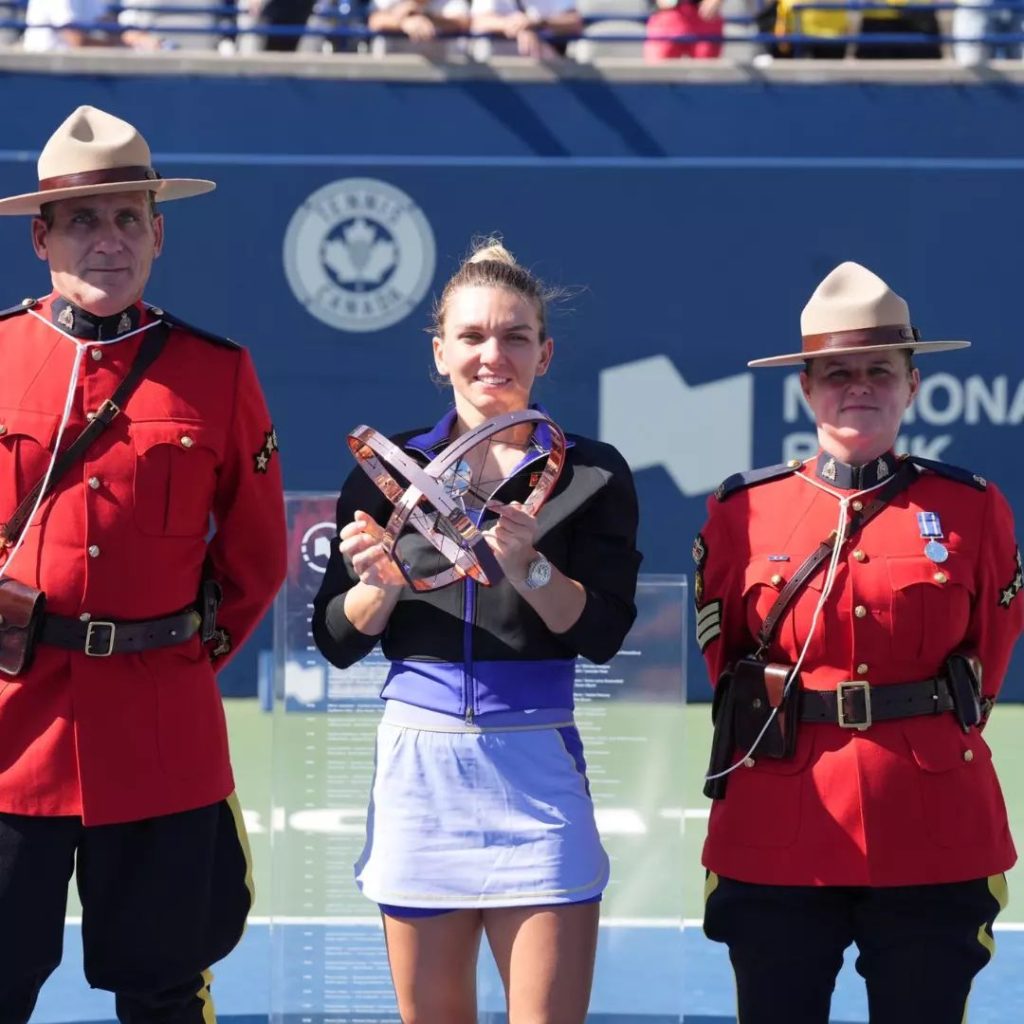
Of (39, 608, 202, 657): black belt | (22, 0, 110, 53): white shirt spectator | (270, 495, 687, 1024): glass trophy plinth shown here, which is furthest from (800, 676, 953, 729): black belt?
(22, 0, 110, 53): white shirt spectator

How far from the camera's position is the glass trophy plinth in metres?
4.82

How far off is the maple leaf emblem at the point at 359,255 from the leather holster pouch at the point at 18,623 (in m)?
6.65

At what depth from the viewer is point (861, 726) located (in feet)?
12.4

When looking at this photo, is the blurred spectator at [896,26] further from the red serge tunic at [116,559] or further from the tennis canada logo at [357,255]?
the red serge tunic at [116,559]

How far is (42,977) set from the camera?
380 centimetres

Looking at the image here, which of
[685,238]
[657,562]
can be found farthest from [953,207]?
[657,562]

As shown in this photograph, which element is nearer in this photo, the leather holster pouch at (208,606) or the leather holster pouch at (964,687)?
the leather holster pouch at (964,687)

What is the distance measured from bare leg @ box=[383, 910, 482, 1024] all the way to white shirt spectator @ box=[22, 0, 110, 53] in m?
7.94

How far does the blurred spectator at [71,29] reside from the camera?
1051 centimetres

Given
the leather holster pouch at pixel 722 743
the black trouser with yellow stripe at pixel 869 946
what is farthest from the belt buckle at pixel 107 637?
the black trouser with yellow stripe at pixel 869 946

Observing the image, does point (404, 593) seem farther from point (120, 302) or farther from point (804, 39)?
point (804, 39)

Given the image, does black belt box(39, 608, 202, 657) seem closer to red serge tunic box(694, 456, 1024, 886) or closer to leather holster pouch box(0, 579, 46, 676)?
leather holster pouch box(0, 579, 46, 676)

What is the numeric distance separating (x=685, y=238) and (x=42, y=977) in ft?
23.5

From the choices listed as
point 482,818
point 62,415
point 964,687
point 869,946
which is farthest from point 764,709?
point 62,415
